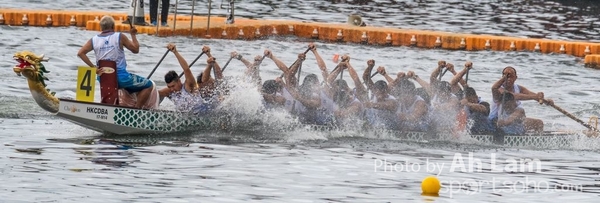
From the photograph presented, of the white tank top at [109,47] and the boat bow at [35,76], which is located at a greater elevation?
the white tank top at [109,47]

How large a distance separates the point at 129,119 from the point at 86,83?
845mm

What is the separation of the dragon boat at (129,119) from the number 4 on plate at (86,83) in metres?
0.16

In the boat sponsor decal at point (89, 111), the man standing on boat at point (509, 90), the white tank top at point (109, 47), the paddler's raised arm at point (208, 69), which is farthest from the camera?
the man standing on boat at point (509, 90)

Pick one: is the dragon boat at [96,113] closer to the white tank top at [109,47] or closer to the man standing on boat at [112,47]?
the man standing on boat at [112,47]

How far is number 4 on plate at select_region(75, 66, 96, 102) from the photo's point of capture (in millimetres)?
19875

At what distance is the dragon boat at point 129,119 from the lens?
19987mm

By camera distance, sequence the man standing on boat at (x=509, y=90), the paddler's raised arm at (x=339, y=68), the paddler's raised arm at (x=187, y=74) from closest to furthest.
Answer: the paddler's raised arm at (x=187, y=74) → the paddler's raised arm at (x=339, y=68) → the man standing on boat at (x=509, y=90)

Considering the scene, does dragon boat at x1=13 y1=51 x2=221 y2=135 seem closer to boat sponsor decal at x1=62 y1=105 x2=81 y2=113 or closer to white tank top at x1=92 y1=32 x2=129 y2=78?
boat sponsor decal at x1=62 y1=105 x2=81 y2=113

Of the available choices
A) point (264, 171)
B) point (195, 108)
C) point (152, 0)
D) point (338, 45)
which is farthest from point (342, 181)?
point (338, 45)

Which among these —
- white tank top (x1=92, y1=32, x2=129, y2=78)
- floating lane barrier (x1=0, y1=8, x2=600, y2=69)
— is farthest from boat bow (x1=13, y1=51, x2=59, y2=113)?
Answer: floating lane barrier (x1=0, y1=8, x2=600, y2=69)

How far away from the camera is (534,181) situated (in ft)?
60.2

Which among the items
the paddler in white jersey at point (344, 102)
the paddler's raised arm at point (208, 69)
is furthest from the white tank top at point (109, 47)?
the paddler in white jersey at point (344, 102)

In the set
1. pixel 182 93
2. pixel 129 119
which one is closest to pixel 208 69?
pixel 182 93

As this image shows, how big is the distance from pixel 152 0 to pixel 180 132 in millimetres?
12892
